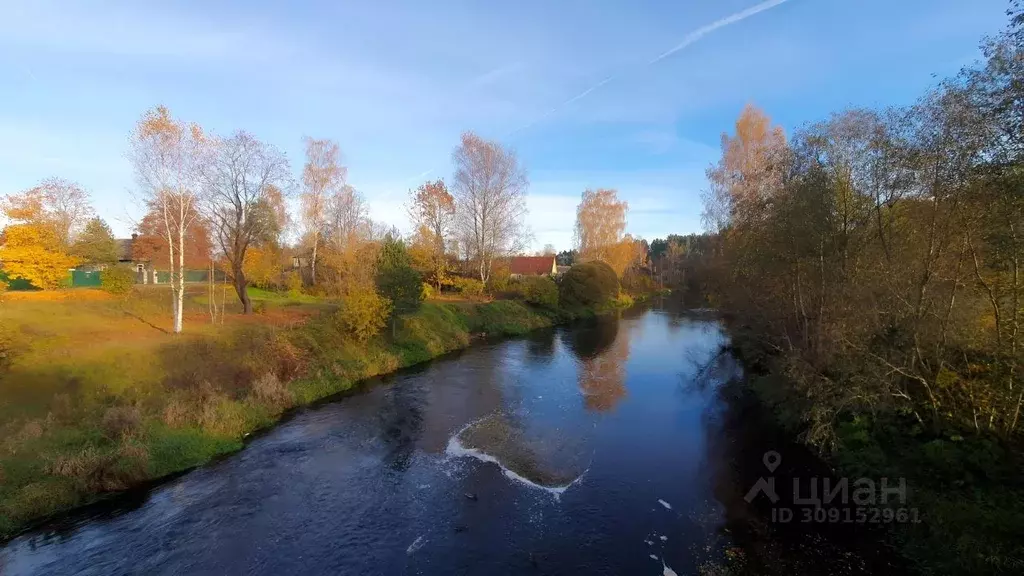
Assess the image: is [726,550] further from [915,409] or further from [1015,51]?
[1015,51]

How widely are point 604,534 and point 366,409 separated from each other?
11.7 metres

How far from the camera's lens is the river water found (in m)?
9.12

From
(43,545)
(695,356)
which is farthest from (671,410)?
(43,545)

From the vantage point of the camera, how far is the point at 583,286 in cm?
5212

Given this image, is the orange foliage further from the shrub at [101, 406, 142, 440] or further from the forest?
the forest

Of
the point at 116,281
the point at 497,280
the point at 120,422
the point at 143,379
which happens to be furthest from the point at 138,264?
the point at 120,422

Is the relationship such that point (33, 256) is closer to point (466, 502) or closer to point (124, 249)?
point (124, 249)

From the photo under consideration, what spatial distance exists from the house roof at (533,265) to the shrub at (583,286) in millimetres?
19509

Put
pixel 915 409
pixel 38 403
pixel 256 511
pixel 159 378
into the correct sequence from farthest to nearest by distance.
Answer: pixel 159 378
pixel 38 403
pixel 915 409
pixel 256 511

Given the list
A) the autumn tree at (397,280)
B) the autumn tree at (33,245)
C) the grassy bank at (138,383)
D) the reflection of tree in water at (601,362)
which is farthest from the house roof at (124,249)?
the reflection of tree in water at (601,362)

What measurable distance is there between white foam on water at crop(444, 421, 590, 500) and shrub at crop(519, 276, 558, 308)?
3054 cm

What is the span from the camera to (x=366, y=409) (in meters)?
18.6

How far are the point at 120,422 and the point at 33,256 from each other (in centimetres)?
2907

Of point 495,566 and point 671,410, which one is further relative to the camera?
point 671,410
